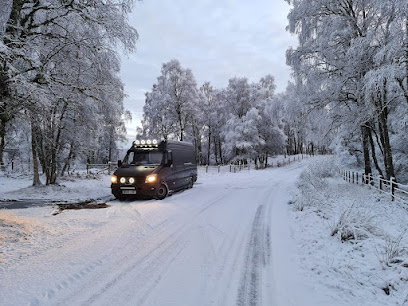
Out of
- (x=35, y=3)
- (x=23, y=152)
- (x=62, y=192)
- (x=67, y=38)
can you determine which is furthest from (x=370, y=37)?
(x=23, y=152)

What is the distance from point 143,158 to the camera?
11.8 m

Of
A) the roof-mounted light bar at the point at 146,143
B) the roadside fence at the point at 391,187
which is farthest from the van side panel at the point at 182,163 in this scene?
the roadside fence at the point at 391,187

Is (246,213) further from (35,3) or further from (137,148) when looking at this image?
(35,3)

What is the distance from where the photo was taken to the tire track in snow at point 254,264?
328 centimetres

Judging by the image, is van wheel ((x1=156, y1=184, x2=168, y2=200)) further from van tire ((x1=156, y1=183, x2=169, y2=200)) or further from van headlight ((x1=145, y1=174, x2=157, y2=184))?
van headlight ((x1=145, y1=174, x2=157, y2=184))

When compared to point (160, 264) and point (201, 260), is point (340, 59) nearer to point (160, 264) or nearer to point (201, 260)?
point (201, 260)

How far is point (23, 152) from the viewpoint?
1023 inches

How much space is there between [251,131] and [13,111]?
95.6ft

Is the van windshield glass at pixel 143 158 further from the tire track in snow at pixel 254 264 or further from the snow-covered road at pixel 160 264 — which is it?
the tire track in snow at pixel 254 264

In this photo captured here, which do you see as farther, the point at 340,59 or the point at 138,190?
the point at 340,59

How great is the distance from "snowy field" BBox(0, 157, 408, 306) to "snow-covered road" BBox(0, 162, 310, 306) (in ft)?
0.05

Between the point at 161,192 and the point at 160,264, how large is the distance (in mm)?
6572

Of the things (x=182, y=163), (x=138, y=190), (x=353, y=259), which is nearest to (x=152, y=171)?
(x=138, y=190)

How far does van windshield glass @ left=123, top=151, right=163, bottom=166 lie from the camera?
1159 centimetres
